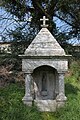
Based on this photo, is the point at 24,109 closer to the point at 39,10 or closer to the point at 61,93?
the point at 61,93

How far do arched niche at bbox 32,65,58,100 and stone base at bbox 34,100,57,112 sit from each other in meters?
0.41

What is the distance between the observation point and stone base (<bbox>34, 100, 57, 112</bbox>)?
344 inches

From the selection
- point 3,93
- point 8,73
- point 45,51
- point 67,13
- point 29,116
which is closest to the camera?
point 29,116

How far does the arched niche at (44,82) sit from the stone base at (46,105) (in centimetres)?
41

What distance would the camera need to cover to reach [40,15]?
47.7 feet

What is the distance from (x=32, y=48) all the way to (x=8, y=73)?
442 cm

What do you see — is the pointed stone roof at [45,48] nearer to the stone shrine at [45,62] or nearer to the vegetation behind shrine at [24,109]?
the stone shrine at [45,62]

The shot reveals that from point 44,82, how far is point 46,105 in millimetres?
849

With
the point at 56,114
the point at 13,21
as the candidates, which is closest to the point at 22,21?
the point at 13,21

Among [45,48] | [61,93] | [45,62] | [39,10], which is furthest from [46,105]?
[39,10]

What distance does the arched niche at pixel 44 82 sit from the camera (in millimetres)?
9250

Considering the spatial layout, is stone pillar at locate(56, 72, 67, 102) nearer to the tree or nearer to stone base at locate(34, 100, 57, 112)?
stone base at locate(34, 100, 57, 112)

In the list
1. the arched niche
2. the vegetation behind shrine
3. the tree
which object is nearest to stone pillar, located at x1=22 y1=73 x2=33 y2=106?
the vegetation behind shrine

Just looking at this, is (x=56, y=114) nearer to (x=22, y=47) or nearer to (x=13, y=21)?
(x=22, y=47)
